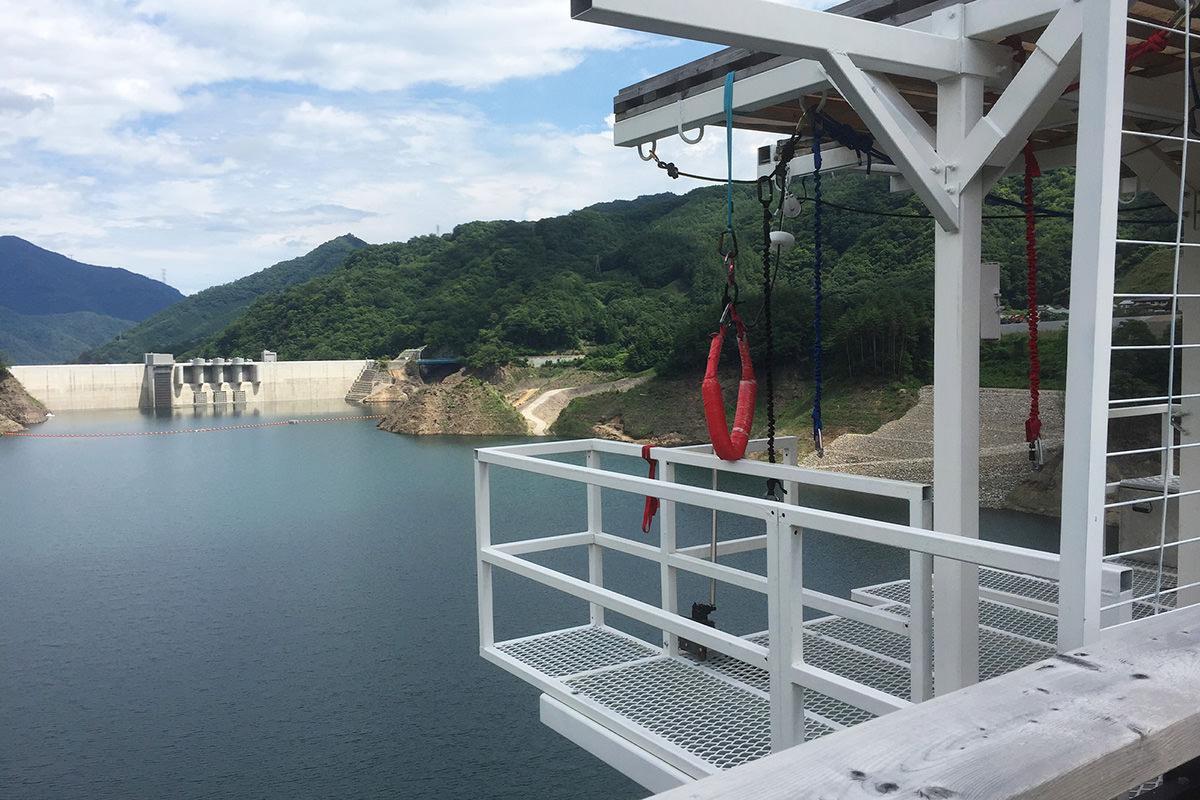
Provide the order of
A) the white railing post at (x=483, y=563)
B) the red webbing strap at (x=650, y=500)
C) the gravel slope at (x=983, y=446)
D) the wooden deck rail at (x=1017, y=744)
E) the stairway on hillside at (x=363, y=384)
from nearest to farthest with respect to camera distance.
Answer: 1. the wooden deck rail at (x=1017, y=744)
2. the white railing post at (x=483, y=563)
3. the red webbing strap at (x=650, y=500)
4. the gravel slope at (x=983, y=446)
5. the stairway on hillside at (x=363, y=384)

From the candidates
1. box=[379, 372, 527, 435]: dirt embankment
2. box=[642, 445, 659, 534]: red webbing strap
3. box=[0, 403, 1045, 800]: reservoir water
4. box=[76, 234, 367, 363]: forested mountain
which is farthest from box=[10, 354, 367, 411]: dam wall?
box=[642, 445, 659, 534]: red webbing strap

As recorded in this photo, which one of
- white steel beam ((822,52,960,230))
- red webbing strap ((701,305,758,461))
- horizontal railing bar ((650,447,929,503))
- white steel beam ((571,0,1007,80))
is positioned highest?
white steel beam ((571,0,1007,80))

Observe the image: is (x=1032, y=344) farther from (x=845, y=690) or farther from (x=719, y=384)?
(x=845, y=690)

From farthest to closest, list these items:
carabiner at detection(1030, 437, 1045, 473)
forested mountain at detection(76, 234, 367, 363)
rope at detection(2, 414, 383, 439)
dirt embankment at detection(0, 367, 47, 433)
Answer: forested mountain at detection(76, 234, 367, 363) < dirt embankment at detection(0, 367, 47, 433) < rope at detection(2, 414, 383, 439) < carabiner at detection(1030, 437, 1045, 473)

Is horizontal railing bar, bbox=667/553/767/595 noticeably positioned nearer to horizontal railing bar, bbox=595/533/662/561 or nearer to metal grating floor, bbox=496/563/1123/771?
horizontal railing bar, bbox=595/533/662/561

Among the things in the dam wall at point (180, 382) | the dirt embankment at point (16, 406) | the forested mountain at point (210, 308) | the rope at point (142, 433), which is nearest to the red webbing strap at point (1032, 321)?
the rope at point (142, 433)

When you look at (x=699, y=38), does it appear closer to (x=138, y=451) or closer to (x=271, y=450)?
(x=271, y=450)

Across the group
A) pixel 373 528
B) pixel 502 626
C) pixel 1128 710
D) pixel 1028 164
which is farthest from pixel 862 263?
pixel 1128 710

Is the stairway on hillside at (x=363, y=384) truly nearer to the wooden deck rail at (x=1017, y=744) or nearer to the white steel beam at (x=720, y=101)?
the white steel beam at (x=720, y=101)
